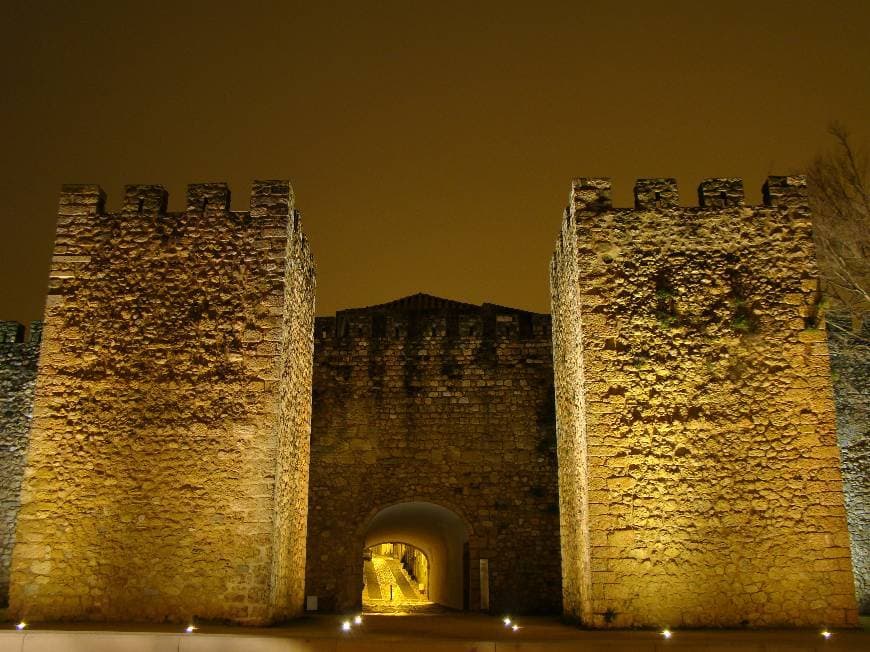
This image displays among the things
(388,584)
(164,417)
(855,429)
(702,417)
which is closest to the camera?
(702,417)

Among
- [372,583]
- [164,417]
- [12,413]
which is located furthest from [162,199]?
[372,583]

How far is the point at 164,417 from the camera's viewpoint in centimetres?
1005

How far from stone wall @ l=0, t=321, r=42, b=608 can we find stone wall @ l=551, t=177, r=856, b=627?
10102 mm

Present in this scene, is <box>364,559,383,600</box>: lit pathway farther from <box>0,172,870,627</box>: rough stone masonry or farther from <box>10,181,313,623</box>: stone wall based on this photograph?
<box>10,181,313,623</box>: stone wall

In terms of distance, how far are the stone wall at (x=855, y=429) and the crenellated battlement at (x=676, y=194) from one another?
3649 millimetres

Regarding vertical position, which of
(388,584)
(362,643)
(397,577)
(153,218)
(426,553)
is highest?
(153,218)

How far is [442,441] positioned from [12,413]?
786 centimetres

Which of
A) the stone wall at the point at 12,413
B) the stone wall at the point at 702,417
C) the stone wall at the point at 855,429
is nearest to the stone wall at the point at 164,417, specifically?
the stone wall at the point at 702,417

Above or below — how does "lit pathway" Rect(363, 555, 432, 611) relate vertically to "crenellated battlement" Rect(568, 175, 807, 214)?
below

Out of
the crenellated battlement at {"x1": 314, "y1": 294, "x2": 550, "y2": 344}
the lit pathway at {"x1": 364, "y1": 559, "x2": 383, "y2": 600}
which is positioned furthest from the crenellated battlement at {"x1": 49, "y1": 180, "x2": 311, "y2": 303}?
the lit pathway at {"x1": 364, "y1": 559, "x2": 383, "y2": 600}

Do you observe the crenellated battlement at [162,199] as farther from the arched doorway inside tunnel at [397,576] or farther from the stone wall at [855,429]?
the arched doorway inside tunnel at [397,576]

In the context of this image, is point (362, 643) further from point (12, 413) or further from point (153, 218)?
point (12, 413)

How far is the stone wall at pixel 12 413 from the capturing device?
1500 centimetres

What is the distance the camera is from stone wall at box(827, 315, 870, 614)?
1359cm
